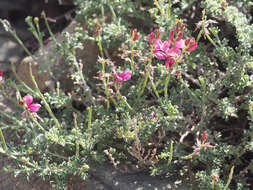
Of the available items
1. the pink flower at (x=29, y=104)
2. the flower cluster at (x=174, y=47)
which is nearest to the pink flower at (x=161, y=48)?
the flower cluster at (x=174, y=47)

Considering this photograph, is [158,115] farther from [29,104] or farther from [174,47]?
[29,104]

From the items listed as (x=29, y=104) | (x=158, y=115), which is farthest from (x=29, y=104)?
(x=158, y=115)

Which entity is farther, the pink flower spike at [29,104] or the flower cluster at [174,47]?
the pink flower spike at [29,104]

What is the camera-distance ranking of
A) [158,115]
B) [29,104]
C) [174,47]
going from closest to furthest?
[174,47] < [29,104] < [158,115]

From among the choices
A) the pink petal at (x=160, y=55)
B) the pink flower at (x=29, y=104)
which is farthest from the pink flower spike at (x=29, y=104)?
the pink petal at (x=160, y=55)

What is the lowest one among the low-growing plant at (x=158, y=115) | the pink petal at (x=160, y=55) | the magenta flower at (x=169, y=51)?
the low-growing plant at (x=158, y=115)

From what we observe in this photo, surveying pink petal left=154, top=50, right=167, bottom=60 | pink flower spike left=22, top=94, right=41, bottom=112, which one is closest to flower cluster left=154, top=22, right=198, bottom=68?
pink petal left=154, top=50, right=167, bottom=60

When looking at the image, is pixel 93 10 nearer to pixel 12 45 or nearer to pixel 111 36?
pixel 111 36

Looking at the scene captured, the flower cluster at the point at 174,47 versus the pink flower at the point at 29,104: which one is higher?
the flower cluster at the point at 174,47

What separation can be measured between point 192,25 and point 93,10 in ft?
2.27

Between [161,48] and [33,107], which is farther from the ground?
[161,48]

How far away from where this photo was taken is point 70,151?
2.08 m

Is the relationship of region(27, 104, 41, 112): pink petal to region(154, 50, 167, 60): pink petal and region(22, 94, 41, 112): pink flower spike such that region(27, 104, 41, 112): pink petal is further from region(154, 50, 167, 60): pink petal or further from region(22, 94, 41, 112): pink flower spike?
region(154, 50, 167, 60): pink petal

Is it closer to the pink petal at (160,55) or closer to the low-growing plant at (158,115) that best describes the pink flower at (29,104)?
the low-growing plant at (158,115)
